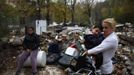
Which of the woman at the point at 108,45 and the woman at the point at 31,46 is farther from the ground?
the woman at the point at 108,45

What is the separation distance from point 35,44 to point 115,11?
61494 millimetres

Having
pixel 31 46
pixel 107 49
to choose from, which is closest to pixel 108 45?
pixel 107 49

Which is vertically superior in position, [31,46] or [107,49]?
[107,49]

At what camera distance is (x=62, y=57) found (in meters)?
14.7

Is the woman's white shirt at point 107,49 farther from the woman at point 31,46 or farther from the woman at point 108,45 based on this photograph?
the woman at point 31,46

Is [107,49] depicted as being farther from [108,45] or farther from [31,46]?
[31,46]

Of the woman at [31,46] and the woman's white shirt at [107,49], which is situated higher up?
the woman's white shirt at [107,49]

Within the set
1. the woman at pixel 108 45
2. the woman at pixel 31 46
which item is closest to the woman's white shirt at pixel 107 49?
the woman at pixel 108 45

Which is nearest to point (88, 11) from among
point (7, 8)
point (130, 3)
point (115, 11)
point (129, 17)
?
point (115, 11)

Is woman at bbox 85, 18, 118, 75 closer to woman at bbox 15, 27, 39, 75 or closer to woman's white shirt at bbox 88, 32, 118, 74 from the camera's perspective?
woman's white shirt at bbox 88, 32, 118, 74

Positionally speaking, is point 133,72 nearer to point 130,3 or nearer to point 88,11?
point 130,3

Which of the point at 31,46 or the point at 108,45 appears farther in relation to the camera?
the point at 31,46

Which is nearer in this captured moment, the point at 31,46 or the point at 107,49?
the point at 107,49

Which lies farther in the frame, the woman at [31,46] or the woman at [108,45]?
the woman at [31,46]
